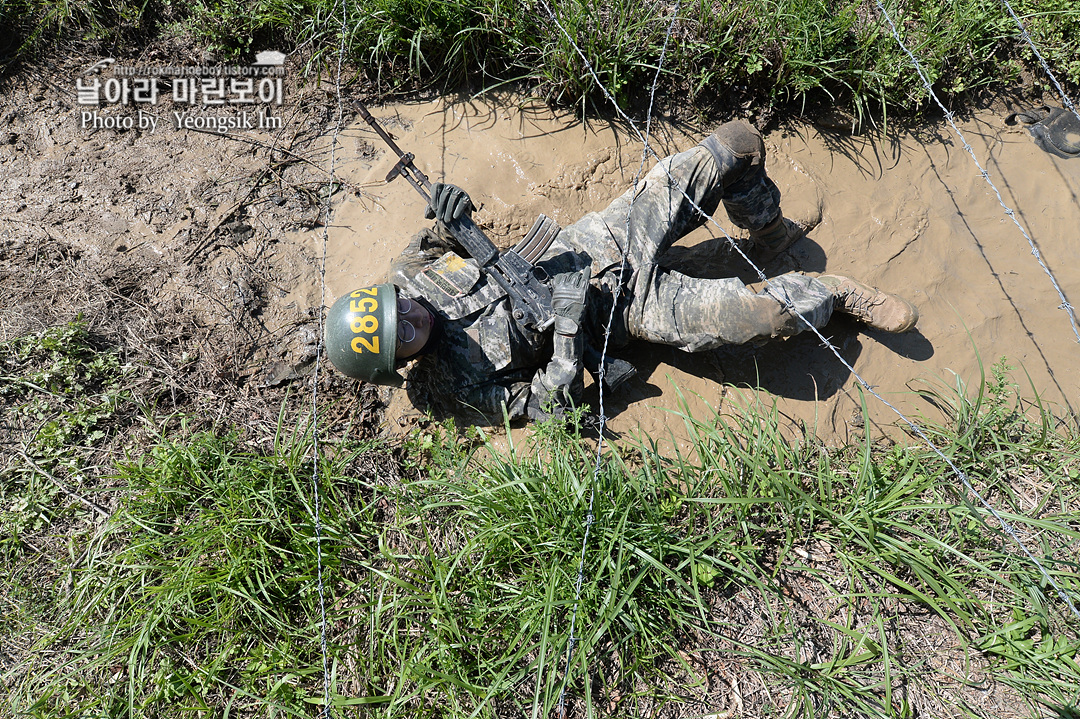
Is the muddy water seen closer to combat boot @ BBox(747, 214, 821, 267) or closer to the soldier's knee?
combat boot @ BBox(747, 214, 821, 267)

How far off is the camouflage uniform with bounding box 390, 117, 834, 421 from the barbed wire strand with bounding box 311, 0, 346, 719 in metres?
0.54

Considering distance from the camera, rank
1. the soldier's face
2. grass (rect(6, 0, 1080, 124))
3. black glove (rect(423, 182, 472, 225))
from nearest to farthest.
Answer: the soldier's face < black glove (rect(423, 182, 472, 225)) < grass (rect(6, 0, 1080, 124))

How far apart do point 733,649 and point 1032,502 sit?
1.51 m

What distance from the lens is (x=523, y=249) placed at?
3.23 metres

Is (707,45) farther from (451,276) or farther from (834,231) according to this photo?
(451,276)

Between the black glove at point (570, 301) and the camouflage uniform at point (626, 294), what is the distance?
0.10 metres

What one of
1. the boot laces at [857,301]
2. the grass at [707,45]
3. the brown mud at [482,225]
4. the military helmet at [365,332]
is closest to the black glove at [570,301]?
the brown mud at [482,225]

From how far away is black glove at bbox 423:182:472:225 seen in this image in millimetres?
3068

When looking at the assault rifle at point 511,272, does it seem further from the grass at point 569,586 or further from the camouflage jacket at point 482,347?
the grass at point 569,586

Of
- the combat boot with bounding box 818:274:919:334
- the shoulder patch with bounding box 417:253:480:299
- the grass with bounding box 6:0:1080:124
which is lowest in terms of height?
the shoulder patch with bounding box 417:253:480:299

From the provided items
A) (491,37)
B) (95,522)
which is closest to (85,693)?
(95,522)

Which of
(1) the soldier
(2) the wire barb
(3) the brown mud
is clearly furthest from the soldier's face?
(2) the wire barb

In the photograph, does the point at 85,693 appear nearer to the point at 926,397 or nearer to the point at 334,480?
the point at 334,480

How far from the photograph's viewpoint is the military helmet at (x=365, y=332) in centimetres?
286
